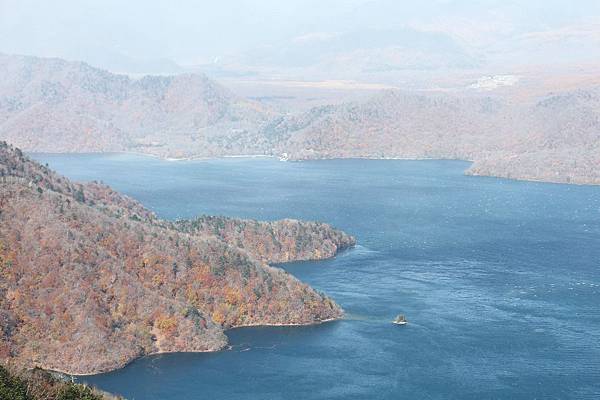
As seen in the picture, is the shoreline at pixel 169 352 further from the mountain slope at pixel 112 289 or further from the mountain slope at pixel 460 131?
the mountain slope at pixel 460 131

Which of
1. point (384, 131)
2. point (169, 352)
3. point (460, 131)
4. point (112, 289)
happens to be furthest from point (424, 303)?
point (460, 131)

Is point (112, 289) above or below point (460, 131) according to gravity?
below

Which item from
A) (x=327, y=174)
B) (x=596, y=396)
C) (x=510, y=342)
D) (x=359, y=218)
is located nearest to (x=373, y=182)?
(x=327, y=174)

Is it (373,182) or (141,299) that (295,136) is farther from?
(141,299)

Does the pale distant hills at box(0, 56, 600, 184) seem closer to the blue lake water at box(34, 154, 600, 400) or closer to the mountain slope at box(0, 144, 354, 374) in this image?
the blue lake water at box(34, 154, 600, 400)

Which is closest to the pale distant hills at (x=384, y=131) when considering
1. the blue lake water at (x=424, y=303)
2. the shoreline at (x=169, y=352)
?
the blue lake water at (x=424, y=303)

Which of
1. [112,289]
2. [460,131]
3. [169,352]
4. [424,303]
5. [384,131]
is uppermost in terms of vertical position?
[460,131]

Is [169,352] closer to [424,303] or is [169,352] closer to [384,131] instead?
[424,303]
